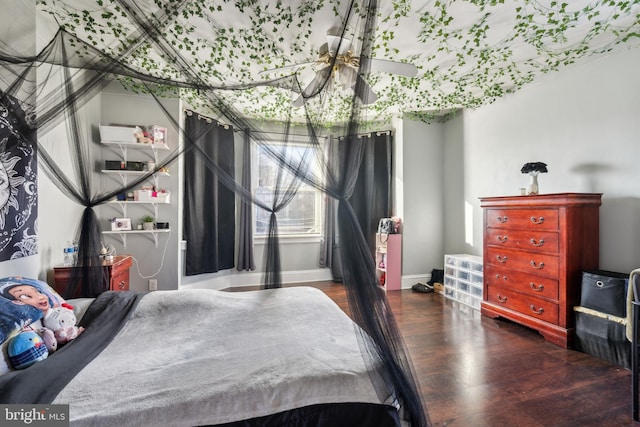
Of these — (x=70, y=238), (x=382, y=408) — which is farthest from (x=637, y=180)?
(x=70, y=238)

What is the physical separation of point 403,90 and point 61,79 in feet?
10.1

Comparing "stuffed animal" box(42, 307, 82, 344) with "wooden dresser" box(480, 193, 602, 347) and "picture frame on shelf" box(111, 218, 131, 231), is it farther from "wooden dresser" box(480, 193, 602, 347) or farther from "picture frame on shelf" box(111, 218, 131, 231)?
"wooden dresser" box(480, 193, 602, 347)

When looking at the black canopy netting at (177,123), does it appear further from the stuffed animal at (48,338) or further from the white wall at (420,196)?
the white wall at (420,196)

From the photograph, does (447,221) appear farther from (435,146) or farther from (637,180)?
(637,180)

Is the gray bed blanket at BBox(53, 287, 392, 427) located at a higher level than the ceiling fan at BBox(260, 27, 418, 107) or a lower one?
lower

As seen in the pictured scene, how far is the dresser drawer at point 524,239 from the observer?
2445 millimetres

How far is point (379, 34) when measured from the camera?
7.32 ft

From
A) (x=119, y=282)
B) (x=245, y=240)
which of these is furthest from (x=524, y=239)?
(x=119, y=282)

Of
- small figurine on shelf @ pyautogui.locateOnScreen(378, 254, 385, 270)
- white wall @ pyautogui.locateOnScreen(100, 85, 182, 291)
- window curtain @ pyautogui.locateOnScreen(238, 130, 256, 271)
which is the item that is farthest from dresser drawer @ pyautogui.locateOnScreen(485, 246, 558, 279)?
white wall @ pyautogui.locateOnScreen(100, 85, 182, 291)

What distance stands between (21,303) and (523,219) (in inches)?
145

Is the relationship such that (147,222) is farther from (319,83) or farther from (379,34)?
(379,34)

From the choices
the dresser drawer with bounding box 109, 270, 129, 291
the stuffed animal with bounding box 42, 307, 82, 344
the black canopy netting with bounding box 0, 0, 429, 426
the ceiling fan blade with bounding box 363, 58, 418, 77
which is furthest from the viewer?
the dresser drawer with bounding box 109, 270, 129, 291

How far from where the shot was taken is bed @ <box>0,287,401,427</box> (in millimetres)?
935

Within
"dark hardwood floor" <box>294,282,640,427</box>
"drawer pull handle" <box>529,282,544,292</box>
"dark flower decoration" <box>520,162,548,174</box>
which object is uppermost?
"dark flower decoration" <box>520,162,548,174</box>
